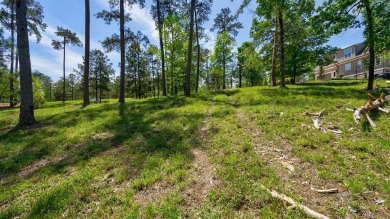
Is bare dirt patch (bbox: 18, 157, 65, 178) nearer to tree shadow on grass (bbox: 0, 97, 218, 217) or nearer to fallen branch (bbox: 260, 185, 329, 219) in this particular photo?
tree shadow on grass (bbox: 0, 97, 218, 217)

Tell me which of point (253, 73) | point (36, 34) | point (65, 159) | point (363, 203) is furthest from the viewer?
point (253, 73)

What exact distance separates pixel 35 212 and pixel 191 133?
4.88 meters

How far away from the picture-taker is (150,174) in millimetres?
5332

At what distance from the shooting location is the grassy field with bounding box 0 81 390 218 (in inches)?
162

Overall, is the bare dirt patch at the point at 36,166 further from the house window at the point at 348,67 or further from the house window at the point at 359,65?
the house window at the point at 348,67

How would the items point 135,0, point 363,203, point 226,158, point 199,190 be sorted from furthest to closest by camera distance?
point 135,0
point 226,158
point 199,190
point 363,203

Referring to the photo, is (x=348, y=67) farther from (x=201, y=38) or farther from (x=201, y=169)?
(x=201, y=169)

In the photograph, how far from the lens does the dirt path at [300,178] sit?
3975mm

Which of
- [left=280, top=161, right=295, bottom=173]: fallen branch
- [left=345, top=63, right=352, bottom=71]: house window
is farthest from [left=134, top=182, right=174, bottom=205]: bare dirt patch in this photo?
[left=345, top=63, right=352, bottom=71]: house window

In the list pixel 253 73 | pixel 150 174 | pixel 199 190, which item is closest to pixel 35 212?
pixel 150 174

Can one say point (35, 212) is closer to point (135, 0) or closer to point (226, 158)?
point (226, 158)

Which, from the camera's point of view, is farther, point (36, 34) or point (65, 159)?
point (36, 34)

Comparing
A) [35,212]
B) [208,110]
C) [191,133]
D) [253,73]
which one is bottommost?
[35,212]

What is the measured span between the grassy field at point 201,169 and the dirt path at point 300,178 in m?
0.02
